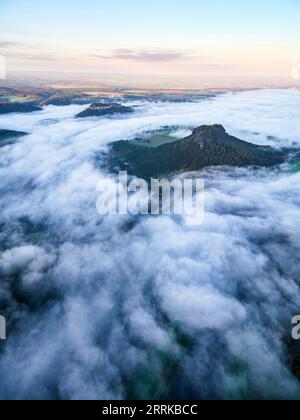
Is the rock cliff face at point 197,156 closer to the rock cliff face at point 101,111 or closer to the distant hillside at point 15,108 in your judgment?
the rock cliff face at point 101,111

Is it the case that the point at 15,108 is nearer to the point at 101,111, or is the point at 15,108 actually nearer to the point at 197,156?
the point at 101,111

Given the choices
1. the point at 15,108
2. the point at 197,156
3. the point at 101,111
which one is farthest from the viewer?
the point at 15,108

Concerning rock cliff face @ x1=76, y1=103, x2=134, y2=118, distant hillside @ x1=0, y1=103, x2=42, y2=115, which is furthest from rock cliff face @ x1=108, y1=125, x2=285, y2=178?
distant hillside @ x1=0, y1=103, x2=42, y2=115

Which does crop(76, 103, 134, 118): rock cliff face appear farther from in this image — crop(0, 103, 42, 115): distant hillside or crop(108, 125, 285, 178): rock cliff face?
crop(108, 125, 285, 178): rock cliff face

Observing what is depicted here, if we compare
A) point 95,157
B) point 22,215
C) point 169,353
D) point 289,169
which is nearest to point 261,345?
point 169,353

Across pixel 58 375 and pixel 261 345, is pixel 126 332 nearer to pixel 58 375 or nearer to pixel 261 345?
pixel 58 375

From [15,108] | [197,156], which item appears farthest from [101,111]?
[197,156]

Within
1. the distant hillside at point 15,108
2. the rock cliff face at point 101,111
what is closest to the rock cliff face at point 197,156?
the rock cliff face at point 101,111

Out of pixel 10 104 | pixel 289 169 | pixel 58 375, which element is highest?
pixel 10 104
